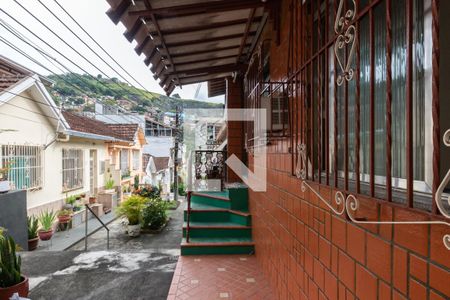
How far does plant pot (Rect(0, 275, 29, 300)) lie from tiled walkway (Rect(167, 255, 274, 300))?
5.53 feet

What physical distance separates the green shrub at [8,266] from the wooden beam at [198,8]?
2.99 m

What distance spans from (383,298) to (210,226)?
13.0ft

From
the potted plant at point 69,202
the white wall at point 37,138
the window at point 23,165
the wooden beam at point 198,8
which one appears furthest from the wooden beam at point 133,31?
the potted plant at point 69,202

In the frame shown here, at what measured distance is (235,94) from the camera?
6961 millimetres

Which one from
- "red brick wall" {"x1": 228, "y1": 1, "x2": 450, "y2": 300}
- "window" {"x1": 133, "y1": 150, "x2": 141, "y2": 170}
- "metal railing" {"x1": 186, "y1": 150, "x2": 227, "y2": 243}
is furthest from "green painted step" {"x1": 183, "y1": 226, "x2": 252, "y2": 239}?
"window" {"x1": 133, "y1": 150, "x2": 141, "y2": 170}

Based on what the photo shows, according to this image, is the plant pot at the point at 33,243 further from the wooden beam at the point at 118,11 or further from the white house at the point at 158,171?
the white house at the point at 158,171

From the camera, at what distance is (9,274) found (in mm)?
3205

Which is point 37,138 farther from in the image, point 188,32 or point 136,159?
point 136,159

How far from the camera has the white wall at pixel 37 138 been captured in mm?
7078

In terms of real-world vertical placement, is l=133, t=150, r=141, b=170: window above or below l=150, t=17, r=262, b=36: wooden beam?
below

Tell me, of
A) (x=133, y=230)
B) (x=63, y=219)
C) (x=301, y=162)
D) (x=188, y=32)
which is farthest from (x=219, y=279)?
(x=63, y=219)

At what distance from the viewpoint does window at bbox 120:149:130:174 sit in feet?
50.0

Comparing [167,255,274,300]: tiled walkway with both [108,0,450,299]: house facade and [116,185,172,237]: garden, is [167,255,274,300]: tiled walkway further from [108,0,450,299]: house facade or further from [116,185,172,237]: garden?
[116,185,172,237]: garden

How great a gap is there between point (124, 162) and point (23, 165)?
8.12m
